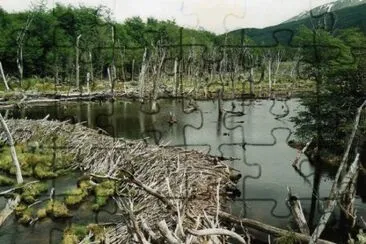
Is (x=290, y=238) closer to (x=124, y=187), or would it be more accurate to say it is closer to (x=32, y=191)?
(x=124, y=187)

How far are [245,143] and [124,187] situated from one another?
30.5 feet

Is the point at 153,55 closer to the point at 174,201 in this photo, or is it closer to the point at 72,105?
the point at 72,105

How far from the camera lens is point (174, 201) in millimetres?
12703

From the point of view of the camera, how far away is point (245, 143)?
85.0 feet

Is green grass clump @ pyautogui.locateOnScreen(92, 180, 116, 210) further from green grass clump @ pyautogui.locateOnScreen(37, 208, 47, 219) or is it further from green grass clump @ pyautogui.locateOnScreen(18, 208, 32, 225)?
green grass clump @ pyautogui.locateOnScreen(18, 208, 32, 225)

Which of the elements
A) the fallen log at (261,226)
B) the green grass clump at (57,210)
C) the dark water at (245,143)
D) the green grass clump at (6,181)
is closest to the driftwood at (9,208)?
the dark water at (245,143)

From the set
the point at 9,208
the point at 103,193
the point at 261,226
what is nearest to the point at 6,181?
the point at 9,208

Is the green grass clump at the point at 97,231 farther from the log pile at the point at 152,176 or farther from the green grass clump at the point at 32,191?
the green grass clump at the point at 32,191

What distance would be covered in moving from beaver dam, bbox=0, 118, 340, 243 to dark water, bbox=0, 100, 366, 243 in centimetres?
101

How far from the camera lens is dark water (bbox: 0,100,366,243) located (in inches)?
656

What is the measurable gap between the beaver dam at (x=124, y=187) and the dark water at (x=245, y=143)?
1.01m

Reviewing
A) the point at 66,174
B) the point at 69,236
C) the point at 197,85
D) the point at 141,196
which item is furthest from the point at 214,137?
the point at 197,85

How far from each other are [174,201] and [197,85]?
203ft

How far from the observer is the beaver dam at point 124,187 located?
41.6ft
